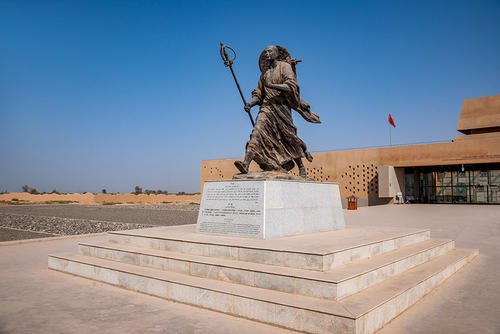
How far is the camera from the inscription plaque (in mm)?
5766

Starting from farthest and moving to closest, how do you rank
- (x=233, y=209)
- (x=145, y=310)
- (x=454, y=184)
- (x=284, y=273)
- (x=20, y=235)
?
(x=454, y=184)
(x=20, y=235)
(x=233, y=209)
(x=145, y=310)
(x=284, y=273)

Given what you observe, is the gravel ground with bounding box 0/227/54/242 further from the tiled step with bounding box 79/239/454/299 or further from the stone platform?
the tiled step with bounding box 79/239/454/299

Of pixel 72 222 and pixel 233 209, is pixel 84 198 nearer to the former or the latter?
pixel 72 222

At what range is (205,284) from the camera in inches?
167

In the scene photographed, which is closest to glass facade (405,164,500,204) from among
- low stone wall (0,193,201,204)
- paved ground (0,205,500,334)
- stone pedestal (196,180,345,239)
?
stone pedestal (196,180,345,239)

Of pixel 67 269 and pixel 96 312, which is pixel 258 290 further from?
pixel 67 269

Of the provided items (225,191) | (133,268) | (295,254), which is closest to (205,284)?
(295,254)

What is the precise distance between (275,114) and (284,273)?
391cm

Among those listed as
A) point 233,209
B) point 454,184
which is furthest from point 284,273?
point 454,184

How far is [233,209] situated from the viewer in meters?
6.12

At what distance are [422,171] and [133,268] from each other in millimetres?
27382

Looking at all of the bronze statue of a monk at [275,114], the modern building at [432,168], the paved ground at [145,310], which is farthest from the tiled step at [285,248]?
the modern building at [432,168]

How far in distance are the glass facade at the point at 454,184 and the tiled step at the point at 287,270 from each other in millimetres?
22547

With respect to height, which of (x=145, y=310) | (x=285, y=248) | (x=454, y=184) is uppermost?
(x=454, y=184)
